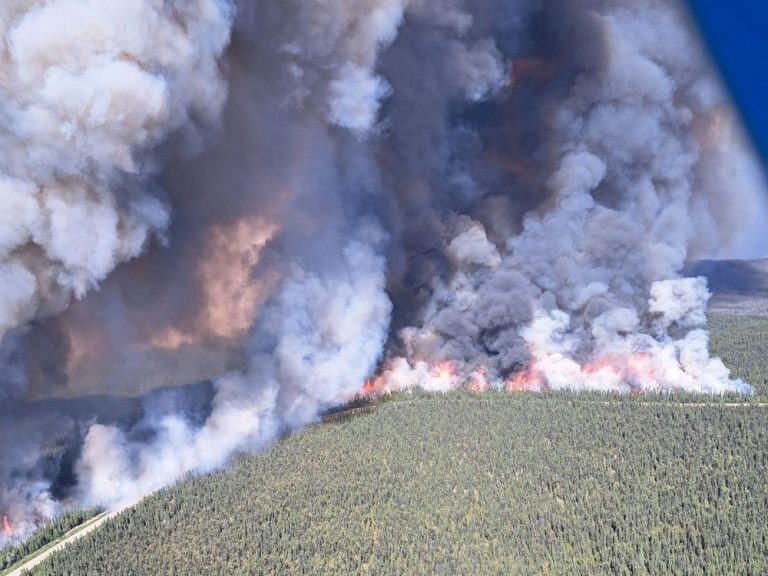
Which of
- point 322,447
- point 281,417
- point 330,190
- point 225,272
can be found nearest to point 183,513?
point 322,447

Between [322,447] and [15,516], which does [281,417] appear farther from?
[15,516]

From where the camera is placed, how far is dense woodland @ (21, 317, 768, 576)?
143 feet

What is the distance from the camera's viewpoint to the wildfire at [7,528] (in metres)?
50.1

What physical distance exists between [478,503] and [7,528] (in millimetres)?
28687

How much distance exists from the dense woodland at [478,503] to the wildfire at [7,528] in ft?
21.7

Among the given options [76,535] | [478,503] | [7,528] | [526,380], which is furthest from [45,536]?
[526,380]

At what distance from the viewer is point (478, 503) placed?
50.5 metres

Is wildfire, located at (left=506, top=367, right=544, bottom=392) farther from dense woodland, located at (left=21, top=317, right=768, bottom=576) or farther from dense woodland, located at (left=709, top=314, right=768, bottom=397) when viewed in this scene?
dense woodland, located at (left=709, top=314, right=768, bottom=397)

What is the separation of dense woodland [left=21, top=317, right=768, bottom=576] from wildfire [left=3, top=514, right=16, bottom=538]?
6623 millimetres

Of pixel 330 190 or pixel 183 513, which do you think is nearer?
pixel 183 513

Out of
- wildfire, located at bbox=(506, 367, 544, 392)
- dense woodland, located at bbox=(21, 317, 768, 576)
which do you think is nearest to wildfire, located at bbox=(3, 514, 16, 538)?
dense woodland, located at bbox=(21, 317, 768, 576)

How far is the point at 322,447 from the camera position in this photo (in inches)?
2438

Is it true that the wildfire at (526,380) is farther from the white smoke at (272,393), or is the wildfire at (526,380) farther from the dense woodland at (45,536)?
the dense woodland at (45,536)

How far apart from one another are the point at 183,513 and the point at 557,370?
148 ft
